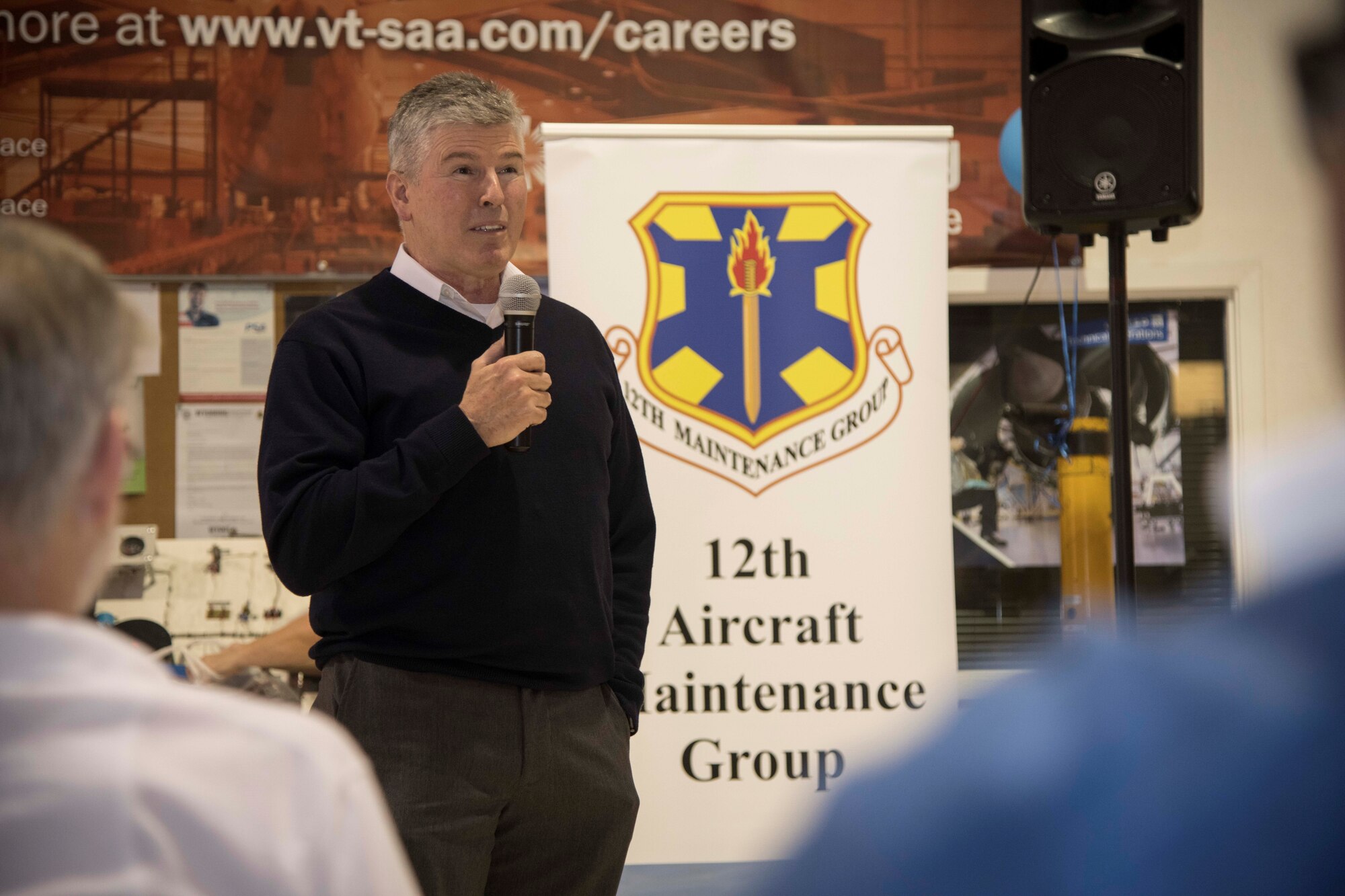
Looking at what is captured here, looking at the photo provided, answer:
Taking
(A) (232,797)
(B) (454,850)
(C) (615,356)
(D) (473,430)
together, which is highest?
(C) (615,356)

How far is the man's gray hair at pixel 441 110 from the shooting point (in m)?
1.94

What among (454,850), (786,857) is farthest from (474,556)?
(786,857)

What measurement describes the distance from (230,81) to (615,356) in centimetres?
160

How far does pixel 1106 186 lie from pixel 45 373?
2572 mm

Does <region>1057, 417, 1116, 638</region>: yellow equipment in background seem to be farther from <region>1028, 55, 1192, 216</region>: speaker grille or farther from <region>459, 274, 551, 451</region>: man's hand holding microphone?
<region>459, 274, 551, 451</region>: man's hand holding microphone

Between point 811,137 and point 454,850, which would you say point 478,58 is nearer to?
point 811,137

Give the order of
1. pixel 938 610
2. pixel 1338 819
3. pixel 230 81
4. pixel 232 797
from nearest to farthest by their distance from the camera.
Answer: pixel 1338 819
pixel 232 797
pixel 938 610
pixel 230 81

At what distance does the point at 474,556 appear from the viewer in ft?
5.75

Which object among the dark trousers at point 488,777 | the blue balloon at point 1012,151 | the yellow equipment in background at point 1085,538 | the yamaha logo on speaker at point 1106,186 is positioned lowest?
the dark trousers at point 488,777

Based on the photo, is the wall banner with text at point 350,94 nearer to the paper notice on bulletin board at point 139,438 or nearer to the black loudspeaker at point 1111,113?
the paper notice on bulletin board at point 139,438

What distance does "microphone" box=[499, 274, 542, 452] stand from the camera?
1776 millimetres

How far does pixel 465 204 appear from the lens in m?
1.91

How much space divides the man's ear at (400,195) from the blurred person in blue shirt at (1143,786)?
70.3 inches

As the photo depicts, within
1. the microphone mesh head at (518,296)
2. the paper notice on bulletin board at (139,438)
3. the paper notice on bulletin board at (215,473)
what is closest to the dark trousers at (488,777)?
the microphone mesh head at (518,296)
